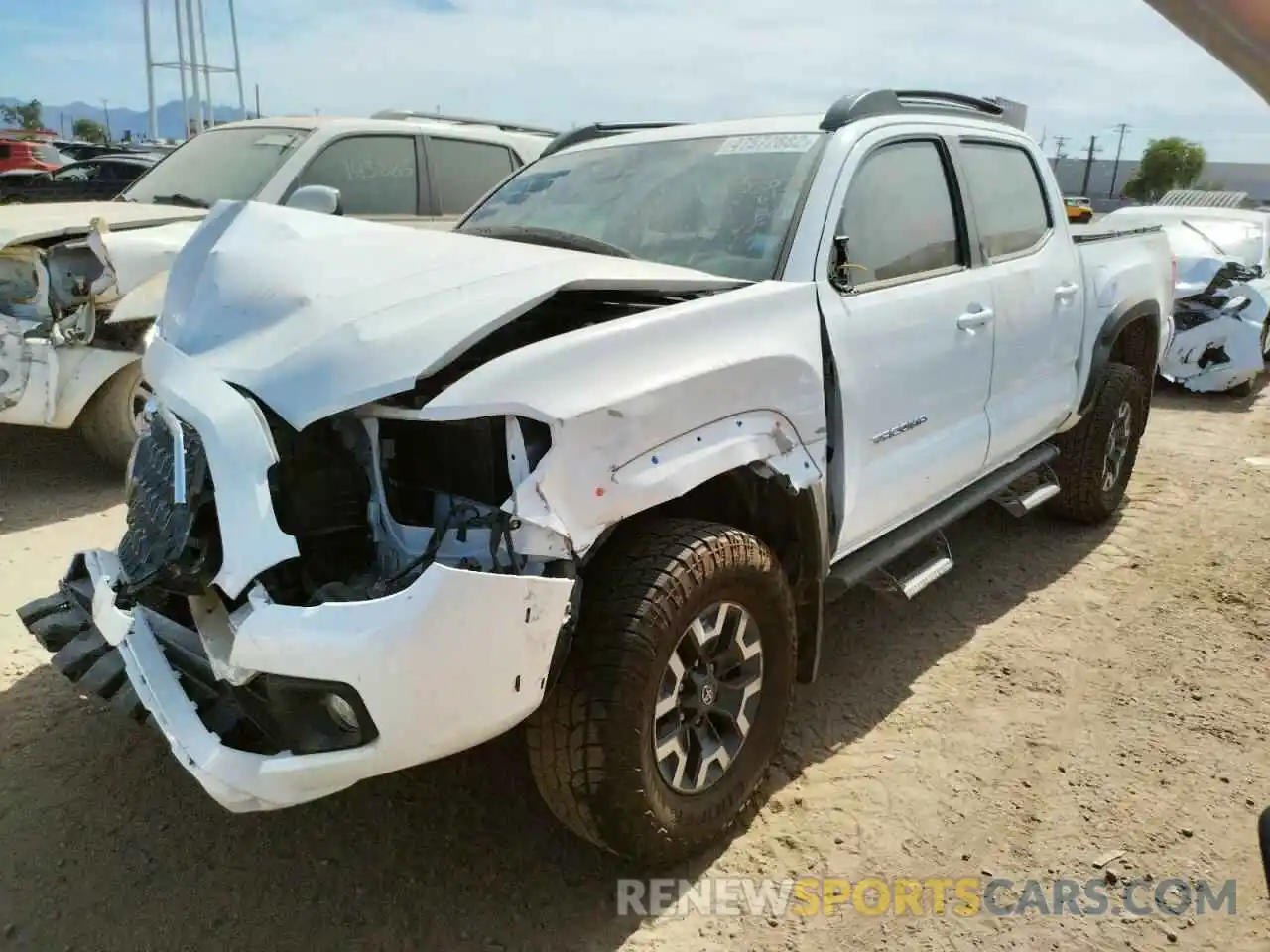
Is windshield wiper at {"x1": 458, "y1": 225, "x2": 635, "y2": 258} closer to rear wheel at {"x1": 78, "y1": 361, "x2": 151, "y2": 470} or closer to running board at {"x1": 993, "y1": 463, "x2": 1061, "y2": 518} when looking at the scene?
running board at {"x1": 993, "y1": 463, "x2": 1061, "y2": 518}

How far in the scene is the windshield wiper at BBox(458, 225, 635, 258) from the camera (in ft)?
10.5

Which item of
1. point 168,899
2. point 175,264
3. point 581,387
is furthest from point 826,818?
point 175,264

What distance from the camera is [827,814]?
2.93 metres

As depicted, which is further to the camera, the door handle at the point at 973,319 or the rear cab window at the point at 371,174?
the rear cab window at the point at 371,174

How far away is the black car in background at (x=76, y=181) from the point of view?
38.3 ft

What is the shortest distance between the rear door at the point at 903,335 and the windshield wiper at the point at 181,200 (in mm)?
4546

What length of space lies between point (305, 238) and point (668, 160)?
1378mm

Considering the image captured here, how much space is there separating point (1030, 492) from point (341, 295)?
3.33 m

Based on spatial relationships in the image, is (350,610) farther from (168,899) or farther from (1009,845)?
(1009,845)

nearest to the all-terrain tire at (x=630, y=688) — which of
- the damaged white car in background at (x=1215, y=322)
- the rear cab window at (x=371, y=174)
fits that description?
the rear cab window at (x=371, y=174)

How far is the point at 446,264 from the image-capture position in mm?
2686

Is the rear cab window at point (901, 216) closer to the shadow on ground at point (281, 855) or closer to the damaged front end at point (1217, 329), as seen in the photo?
the shadow on ground at point (281, 855)

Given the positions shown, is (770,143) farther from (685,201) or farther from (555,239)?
(555,239)

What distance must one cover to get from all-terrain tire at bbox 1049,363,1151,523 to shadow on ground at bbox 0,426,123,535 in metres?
4.88
